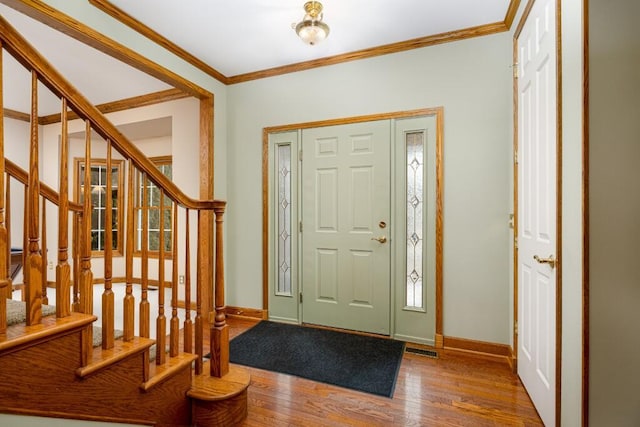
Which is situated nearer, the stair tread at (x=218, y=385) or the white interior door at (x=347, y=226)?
the stair tread at (x=218, y=385)

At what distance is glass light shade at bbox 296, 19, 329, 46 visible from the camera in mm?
Result: 2223

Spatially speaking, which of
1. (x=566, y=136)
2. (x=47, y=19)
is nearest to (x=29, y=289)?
(x=47, y=19)

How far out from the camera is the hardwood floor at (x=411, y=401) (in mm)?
1746

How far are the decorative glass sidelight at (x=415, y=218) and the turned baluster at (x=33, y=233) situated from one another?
2.42 meters

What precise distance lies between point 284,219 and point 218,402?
1.86m

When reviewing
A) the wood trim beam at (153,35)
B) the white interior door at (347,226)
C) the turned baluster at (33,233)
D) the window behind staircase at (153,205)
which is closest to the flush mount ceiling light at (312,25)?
the white interior door at (347,226)

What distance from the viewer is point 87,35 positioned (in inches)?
84.0

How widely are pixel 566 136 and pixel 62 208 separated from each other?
215 cm

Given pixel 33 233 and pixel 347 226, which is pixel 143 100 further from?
pixel 33 233

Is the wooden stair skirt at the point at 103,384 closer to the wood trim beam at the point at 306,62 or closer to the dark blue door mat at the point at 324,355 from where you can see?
the dark blue door mat at the point at 324,355

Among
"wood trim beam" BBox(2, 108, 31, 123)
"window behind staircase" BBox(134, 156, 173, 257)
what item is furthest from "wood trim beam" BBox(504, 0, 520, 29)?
"wood trim beam" BBox(2, 108, 31, 123)

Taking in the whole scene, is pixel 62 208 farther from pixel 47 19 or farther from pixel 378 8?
pixel 378 8

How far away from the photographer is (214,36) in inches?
105

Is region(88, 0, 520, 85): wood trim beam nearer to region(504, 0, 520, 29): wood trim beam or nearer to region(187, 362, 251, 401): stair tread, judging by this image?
region(504, 0, 520, 29): wood trim beam
